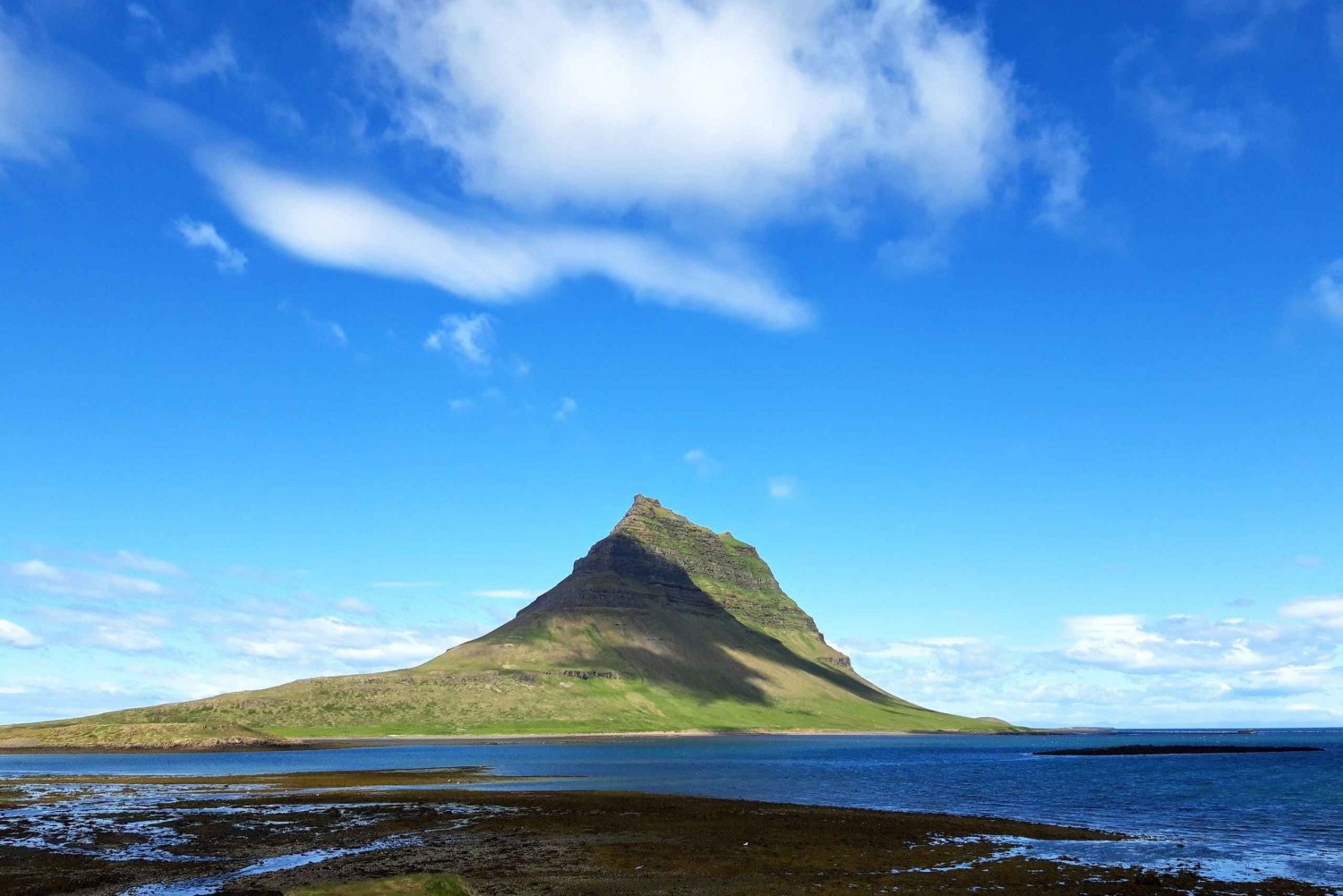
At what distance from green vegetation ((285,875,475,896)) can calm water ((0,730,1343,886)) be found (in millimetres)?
33531

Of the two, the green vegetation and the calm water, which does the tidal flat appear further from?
the calm water

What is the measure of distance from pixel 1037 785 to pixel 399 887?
93928 mm

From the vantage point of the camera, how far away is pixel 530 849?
50719mm

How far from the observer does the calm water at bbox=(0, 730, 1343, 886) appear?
5500cm

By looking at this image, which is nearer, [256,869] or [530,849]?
[256,869]

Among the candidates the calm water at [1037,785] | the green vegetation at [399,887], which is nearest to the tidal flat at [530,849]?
the green vegetation at [399,887]

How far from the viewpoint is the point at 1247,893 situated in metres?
39.8

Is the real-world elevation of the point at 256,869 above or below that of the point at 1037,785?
above

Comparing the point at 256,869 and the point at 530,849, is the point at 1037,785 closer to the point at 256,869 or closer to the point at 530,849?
the point at 530,849

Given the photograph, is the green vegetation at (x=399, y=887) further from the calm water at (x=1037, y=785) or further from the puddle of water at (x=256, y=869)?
the calm water at (x=1037, y=785)

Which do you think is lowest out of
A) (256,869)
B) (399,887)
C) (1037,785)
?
(1037,785)

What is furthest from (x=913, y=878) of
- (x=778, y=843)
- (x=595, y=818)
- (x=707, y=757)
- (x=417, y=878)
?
(x=707, y=757)

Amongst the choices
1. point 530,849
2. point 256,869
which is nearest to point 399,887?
point 256,869

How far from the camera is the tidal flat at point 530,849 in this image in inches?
1598
